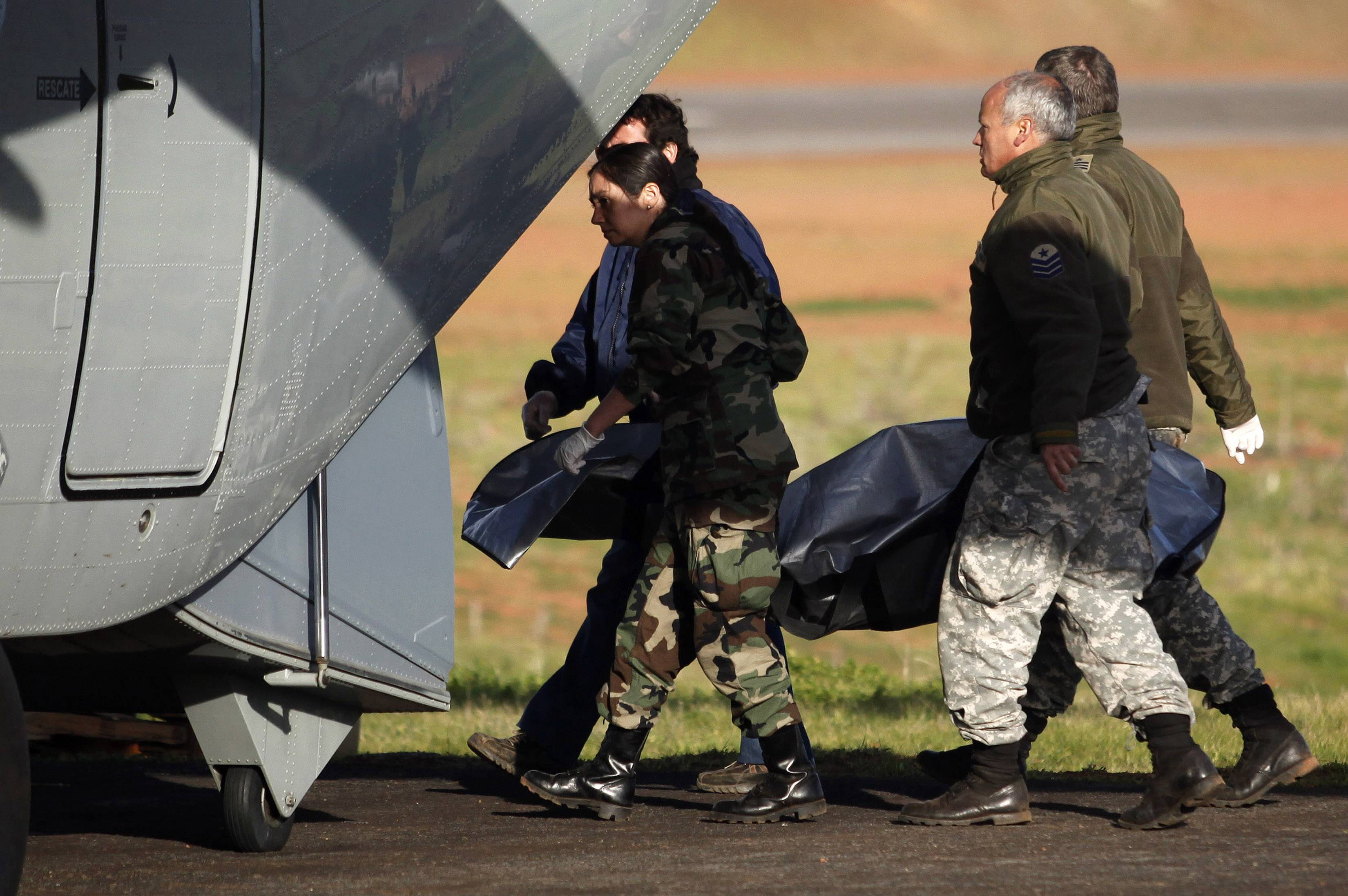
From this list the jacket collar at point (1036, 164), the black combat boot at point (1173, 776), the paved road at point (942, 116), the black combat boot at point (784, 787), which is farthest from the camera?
the paved road at point (942, 116)

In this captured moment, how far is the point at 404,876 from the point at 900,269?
835 inches

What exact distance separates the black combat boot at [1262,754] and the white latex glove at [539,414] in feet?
7.55

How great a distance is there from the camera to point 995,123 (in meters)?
4.54

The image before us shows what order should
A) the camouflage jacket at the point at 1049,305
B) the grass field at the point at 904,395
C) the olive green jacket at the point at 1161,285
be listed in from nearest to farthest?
1. the camouflage jacket at the point at 1049,305
2. the olive green jacket at the point at 1161,285
3. the grass field at the point at 904,395

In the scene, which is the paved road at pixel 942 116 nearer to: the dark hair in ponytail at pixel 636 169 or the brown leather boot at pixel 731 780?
the brown leather boot at pixel 731 780

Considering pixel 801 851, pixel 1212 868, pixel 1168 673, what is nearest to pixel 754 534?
pixel 801 851

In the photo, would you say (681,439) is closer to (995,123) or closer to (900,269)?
(995,123)

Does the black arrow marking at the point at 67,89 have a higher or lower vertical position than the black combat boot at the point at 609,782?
higher

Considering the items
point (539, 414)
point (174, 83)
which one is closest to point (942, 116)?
point (539, 414)

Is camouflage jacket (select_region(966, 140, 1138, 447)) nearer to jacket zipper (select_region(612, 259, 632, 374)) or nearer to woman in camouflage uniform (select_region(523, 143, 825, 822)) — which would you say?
woman in camouflage uniform (select_region(523, 143, 825, 822))

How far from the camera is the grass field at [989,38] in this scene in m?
42.1

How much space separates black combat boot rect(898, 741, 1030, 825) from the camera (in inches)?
180

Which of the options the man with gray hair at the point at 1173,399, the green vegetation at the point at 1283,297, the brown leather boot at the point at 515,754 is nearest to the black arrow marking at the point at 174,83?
the brown leather boot at the point at 515,754

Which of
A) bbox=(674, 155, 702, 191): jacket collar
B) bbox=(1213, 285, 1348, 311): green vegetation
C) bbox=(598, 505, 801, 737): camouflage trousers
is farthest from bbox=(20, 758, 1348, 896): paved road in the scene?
bbox=(1213, 285, 1348, 311): green vegetation
